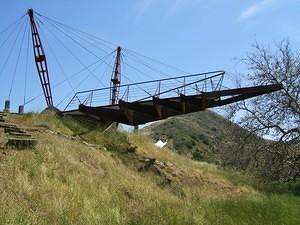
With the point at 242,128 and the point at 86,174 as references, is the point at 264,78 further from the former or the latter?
the point at 86,174

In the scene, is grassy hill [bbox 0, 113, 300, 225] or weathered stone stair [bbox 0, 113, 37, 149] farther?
weathered stone stair [bbox 0, 113, 37, 149]

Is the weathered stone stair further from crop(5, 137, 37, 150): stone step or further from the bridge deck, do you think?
the bridge deck

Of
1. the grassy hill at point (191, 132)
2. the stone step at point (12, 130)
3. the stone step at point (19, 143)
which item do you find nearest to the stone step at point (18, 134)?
the stone step at point (12, 130)

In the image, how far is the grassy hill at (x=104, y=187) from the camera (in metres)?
11.4

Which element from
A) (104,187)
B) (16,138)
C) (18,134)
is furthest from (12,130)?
(104,187)

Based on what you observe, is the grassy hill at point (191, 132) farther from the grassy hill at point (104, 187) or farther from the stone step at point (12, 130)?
the stone step at point (12, 130)

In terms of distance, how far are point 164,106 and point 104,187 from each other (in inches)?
449

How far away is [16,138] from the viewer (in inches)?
658

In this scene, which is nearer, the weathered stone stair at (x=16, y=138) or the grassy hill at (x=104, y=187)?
the grassy hill at (x=104, y=187)

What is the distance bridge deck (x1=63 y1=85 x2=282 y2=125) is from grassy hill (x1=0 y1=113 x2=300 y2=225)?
1.13m

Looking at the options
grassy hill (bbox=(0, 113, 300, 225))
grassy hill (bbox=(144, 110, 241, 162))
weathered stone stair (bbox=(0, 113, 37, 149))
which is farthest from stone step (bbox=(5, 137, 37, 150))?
grassy hill (bbox=(144, 110, 241, 162))

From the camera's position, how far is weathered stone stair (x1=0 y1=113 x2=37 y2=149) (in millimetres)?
16375

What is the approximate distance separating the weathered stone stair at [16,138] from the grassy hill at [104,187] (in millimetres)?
263

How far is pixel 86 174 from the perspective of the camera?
680 inches
